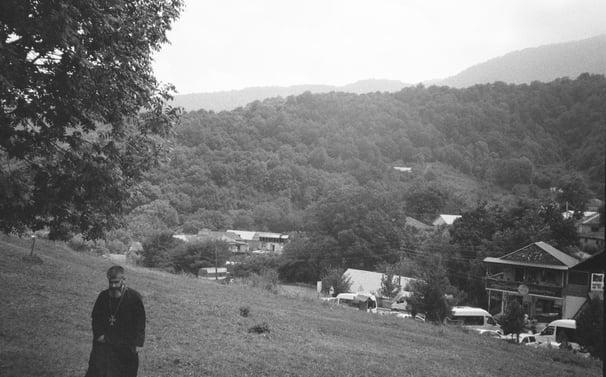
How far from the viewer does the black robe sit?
6863 millimetres

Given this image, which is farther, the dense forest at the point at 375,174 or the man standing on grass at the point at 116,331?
the dense forest at the point at 375,174

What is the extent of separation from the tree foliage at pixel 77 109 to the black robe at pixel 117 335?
2.08 meters

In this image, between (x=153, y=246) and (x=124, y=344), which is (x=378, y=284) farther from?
(x=124, y=344)

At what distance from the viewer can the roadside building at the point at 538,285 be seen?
29812 millimetres

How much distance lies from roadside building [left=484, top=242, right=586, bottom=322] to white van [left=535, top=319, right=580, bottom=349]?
215 cm

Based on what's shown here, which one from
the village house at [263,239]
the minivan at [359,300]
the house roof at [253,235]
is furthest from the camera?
the house roof at [253,235]

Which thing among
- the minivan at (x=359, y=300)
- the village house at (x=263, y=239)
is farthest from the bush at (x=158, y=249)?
the minivan at (x=359, y=300)

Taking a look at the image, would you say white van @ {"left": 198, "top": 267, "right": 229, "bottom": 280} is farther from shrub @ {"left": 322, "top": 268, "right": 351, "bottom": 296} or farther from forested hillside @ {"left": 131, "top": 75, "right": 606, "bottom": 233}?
shrub @ {"left": 322, "top": 268, "right": 351, "bottom": 296}

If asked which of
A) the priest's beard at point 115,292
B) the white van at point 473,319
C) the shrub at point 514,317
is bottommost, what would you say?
the white van at point 473,319

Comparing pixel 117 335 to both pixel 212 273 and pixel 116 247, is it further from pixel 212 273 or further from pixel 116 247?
pixel 116 247

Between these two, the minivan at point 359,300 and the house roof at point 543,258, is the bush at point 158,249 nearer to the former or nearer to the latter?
the minivan at point 359,300

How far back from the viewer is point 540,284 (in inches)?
1283

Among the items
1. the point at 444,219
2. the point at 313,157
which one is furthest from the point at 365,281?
the point at 313,157

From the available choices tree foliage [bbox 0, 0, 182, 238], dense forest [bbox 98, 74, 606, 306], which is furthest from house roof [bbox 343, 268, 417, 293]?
tree foliage [bbox 0, 0, 182, 238]
